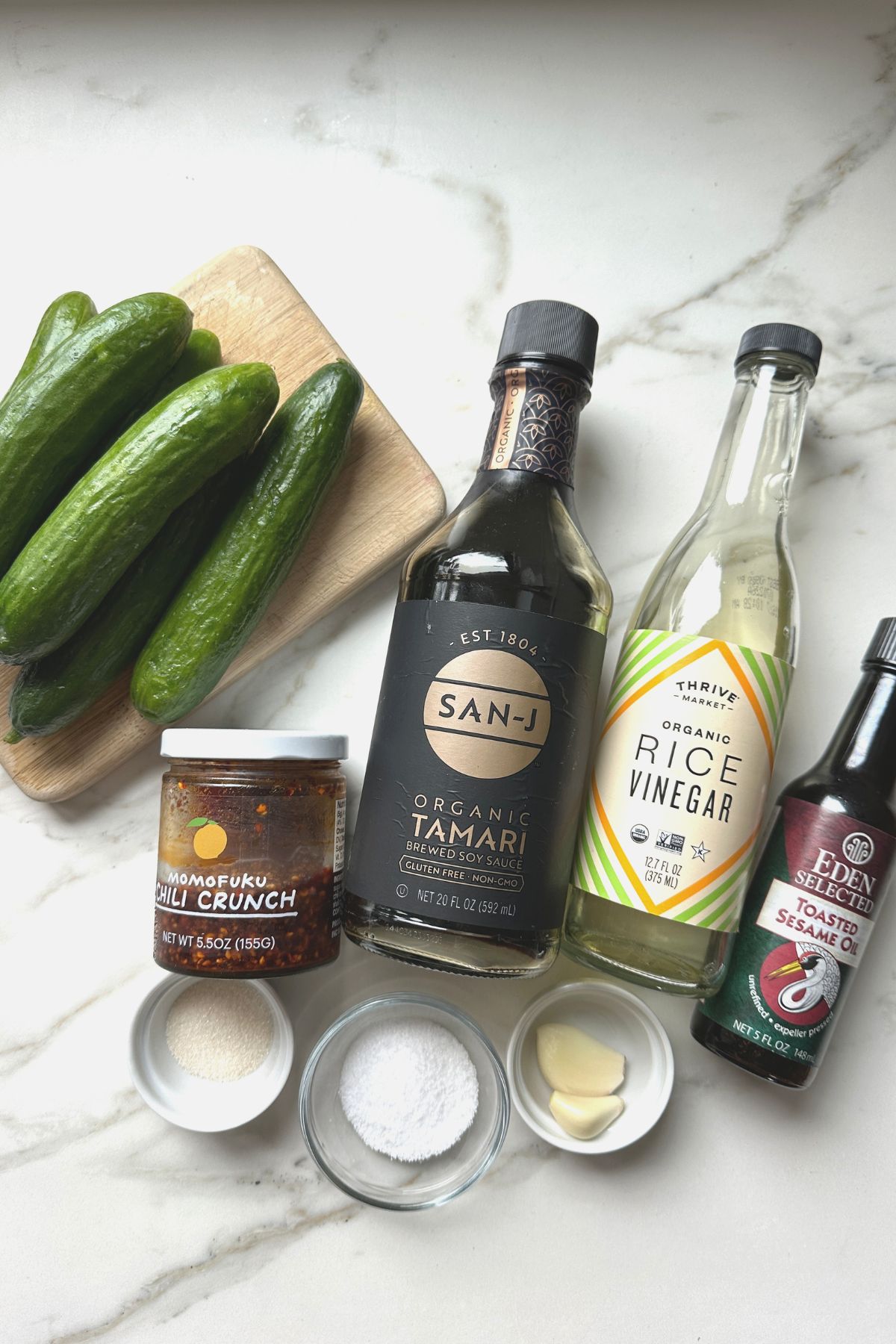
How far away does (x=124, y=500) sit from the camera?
0.87 meters

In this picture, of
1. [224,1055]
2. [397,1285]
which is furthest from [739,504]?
[397,1285]

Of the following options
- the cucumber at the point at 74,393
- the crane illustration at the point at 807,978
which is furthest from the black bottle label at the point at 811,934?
the cucumber at the point at 74,393

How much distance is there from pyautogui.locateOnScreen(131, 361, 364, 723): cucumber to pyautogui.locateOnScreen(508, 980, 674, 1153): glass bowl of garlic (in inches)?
20.0

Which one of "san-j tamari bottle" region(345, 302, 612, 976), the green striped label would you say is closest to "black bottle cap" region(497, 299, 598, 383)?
"san-j tamari bottle" region(345, 302, 612, 976)

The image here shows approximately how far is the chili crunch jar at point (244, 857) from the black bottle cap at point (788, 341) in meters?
0.60

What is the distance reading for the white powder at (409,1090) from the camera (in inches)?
37.3

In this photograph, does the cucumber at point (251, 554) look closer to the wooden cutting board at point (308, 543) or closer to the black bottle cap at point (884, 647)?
the wooden cutting board at point (308, 543)

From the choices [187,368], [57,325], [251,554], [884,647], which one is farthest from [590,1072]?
[57,325]

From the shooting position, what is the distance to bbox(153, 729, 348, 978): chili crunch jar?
85cm

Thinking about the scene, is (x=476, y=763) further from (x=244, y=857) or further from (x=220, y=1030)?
(x=220, y=1030)

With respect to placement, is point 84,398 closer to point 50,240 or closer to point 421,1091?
point 50,240

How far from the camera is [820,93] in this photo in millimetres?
1066

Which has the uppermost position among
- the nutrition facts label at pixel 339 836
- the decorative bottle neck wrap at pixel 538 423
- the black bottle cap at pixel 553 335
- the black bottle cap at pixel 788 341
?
the black bottle cap at pixel 788 341

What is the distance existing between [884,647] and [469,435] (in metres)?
0.51
